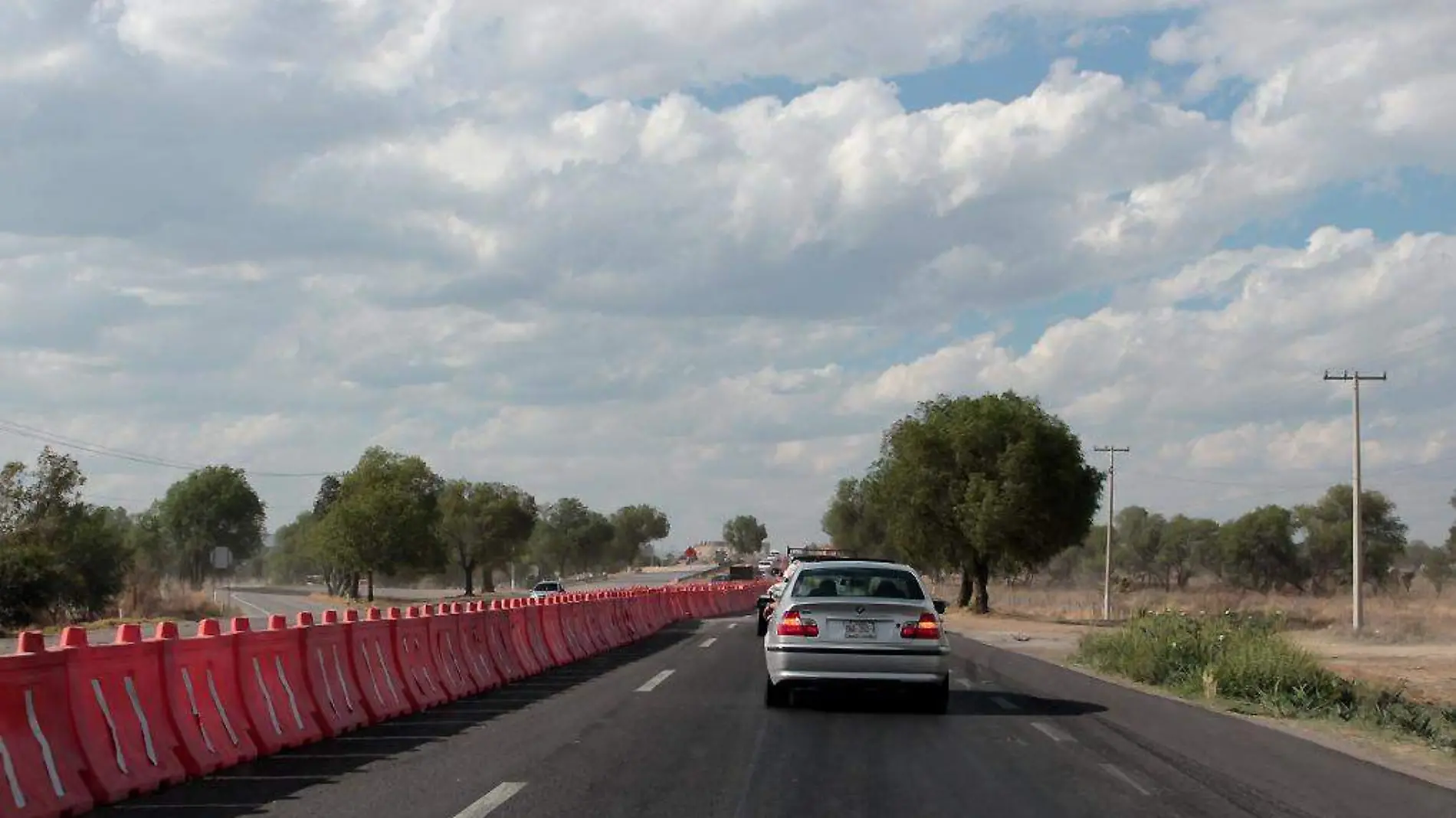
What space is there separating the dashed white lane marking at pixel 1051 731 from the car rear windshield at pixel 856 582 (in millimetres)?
2227

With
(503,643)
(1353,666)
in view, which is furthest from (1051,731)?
(1353,666)

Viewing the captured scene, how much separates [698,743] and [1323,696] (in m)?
9.76

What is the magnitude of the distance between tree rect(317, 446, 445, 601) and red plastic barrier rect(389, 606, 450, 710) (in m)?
72.7

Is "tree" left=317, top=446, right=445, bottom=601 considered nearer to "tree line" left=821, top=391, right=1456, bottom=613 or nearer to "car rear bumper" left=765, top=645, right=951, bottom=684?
"tree line" left=821, top=391, right=1456, bottom=613

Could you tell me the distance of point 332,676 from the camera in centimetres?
1456

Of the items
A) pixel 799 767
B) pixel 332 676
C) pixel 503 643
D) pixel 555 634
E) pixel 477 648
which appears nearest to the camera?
pixel 799 767

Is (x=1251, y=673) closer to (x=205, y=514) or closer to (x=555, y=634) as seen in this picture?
(x=555, y=634)

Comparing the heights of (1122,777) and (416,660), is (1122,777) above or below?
below

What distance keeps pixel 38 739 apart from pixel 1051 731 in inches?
363

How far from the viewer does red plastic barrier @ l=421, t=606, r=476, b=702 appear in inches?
708

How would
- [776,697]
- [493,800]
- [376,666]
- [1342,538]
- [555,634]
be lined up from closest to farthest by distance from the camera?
1. [493,800]
2. [376,666]
3. [776,697]
4. [555,634]
5. [1342,538]

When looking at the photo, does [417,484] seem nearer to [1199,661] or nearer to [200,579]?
[200,579]

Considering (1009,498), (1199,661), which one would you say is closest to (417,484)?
(1009,498)

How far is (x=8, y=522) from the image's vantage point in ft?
185
